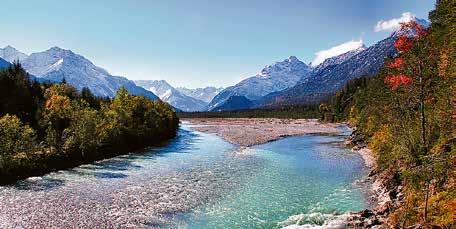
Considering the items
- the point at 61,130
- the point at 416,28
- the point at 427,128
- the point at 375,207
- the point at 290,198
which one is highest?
the point at 416,28

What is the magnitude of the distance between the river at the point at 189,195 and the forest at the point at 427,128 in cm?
651

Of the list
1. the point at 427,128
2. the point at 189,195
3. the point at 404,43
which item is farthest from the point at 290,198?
the point at 404,43

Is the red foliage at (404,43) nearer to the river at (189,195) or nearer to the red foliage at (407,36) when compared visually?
the red foliage at (407,36)

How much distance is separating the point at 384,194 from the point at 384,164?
466 inches

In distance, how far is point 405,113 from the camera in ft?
177

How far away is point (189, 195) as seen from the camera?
47.1m

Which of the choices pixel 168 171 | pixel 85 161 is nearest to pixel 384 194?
pixel 168 171

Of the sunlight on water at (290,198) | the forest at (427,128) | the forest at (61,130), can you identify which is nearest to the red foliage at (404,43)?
the forest at (427,128)

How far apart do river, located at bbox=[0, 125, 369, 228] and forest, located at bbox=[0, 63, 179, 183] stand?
3.43m

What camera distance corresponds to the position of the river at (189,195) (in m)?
37.0

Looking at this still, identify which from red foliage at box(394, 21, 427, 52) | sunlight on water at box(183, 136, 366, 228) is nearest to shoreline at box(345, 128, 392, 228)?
sunlight on water at box(183, 136, 366, 228)

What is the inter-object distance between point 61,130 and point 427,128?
64.0 metres

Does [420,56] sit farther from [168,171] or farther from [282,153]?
[282,153]

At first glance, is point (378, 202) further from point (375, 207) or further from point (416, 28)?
point (416, 28)
